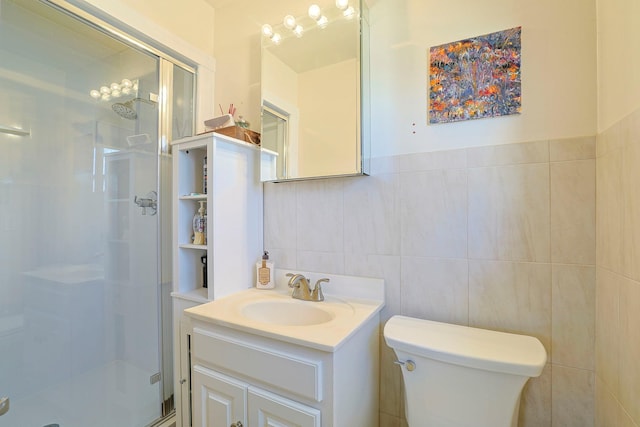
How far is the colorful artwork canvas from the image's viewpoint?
3.29 feet

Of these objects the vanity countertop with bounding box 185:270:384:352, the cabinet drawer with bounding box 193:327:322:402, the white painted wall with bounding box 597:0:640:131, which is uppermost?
the white painted wall with bounding box 597:0:640:131

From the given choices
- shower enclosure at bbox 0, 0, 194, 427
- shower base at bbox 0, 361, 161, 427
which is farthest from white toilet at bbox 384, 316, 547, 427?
shower base at bbox 0, 361, 161, 427

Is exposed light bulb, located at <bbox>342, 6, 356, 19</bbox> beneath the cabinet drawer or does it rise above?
above

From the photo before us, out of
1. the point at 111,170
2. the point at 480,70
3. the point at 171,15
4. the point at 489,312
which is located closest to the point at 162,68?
the point at 171,15

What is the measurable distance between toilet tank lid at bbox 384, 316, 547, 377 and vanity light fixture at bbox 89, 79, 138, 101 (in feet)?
6.02

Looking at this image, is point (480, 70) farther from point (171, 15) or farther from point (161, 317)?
point (161, 317)

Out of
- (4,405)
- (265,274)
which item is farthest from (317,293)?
(4,405)

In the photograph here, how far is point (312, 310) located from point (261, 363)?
0.33m

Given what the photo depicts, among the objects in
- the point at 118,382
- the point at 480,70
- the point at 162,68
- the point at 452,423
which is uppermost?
the point at 162,68

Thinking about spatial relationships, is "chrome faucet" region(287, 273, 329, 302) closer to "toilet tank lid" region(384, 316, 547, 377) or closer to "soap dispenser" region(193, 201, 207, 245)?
"toilet tank lid" region(384, 316, 547, 377)

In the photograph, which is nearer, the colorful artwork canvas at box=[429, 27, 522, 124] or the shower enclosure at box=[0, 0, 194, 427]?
the colorful artwork canvas at box=[429, 27, 522, 124]

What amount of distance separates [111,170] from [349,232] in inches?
54.3

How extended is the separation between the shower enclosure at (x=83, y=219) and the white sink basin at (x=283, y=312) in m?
0.68

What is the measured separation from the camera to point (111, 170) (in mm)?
1488
